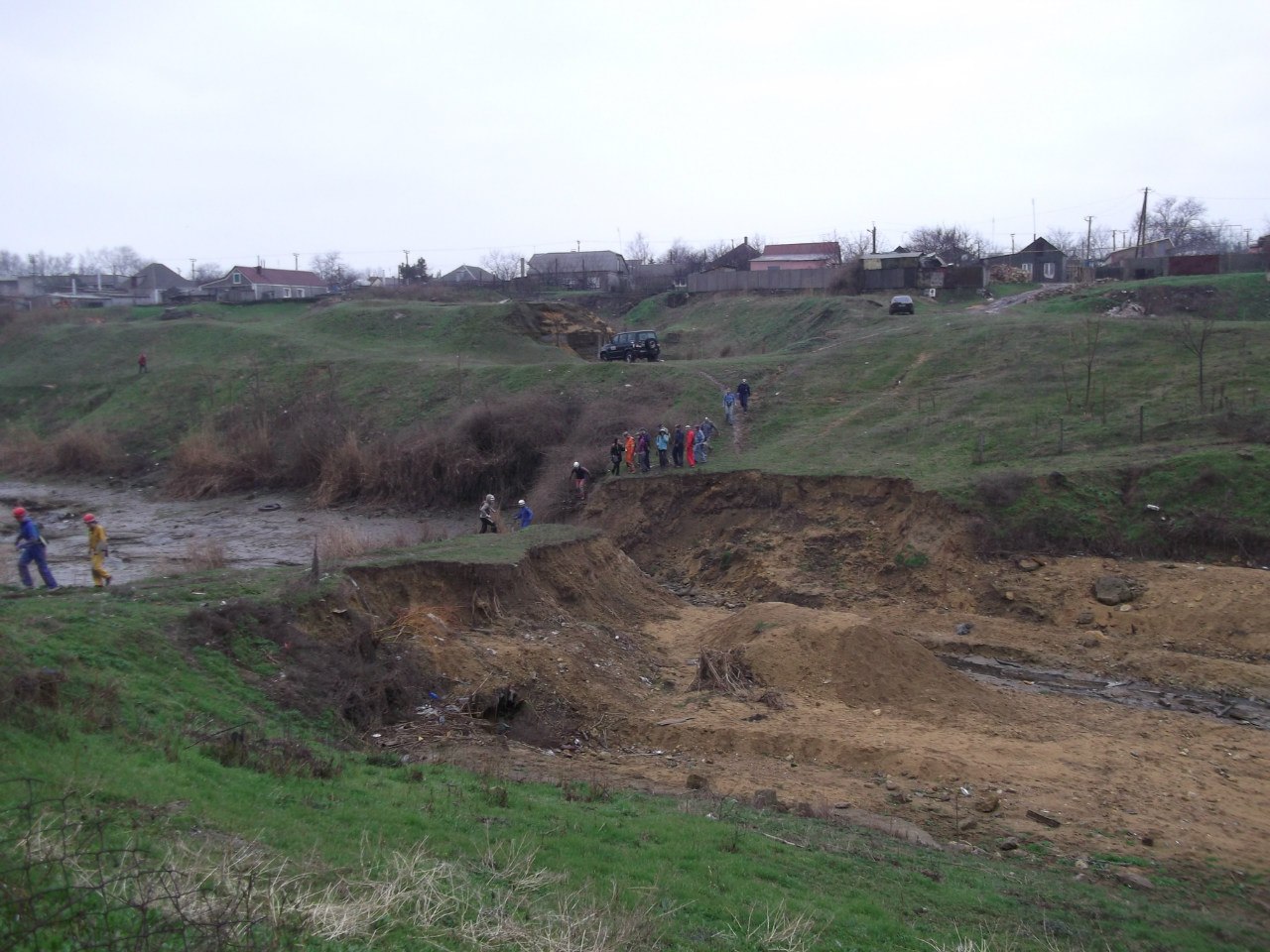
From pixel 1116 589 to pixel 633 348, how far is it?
2743 centimetres

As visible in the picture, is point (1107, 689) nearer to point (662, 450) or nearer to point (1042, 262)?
point (662, 450)

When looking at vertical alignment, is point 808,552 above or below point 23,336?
below

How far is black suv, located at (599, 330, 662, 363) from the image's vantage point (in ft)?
152

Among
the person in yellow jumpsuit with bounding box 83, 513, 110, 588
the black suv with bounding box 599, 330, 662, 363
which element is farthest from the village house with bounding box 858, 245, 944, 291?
the person in yellow jumpsuit with bounding box 83, 513, 110, 588

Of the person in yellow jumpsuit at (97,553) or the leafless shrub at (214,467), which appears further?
the leafless shrub at (214,467)

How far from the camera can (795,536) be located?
90.8ft

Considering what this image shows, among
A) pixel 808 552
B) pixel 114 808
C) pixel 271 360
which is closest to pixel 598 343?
pixel 271 360

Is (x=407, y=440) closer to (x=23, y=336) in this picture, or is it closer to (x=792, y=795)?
(x=792, y=795)

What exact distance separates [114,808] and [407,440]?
32001 mm

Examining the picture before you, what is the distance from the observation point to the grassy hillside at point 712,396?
29.3m

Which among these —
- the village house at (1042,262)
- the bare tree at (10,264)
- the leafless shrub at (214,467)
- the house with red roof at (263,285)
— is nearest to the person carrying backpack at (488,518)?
the leafless shrub at (214,467)

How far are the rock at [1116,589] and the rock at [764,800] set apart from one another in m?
12.9

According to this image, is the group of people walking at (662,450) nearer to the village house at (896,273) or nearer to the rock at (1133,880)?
the rock at (1133,880)

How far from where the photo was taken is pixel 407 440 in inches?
1538
